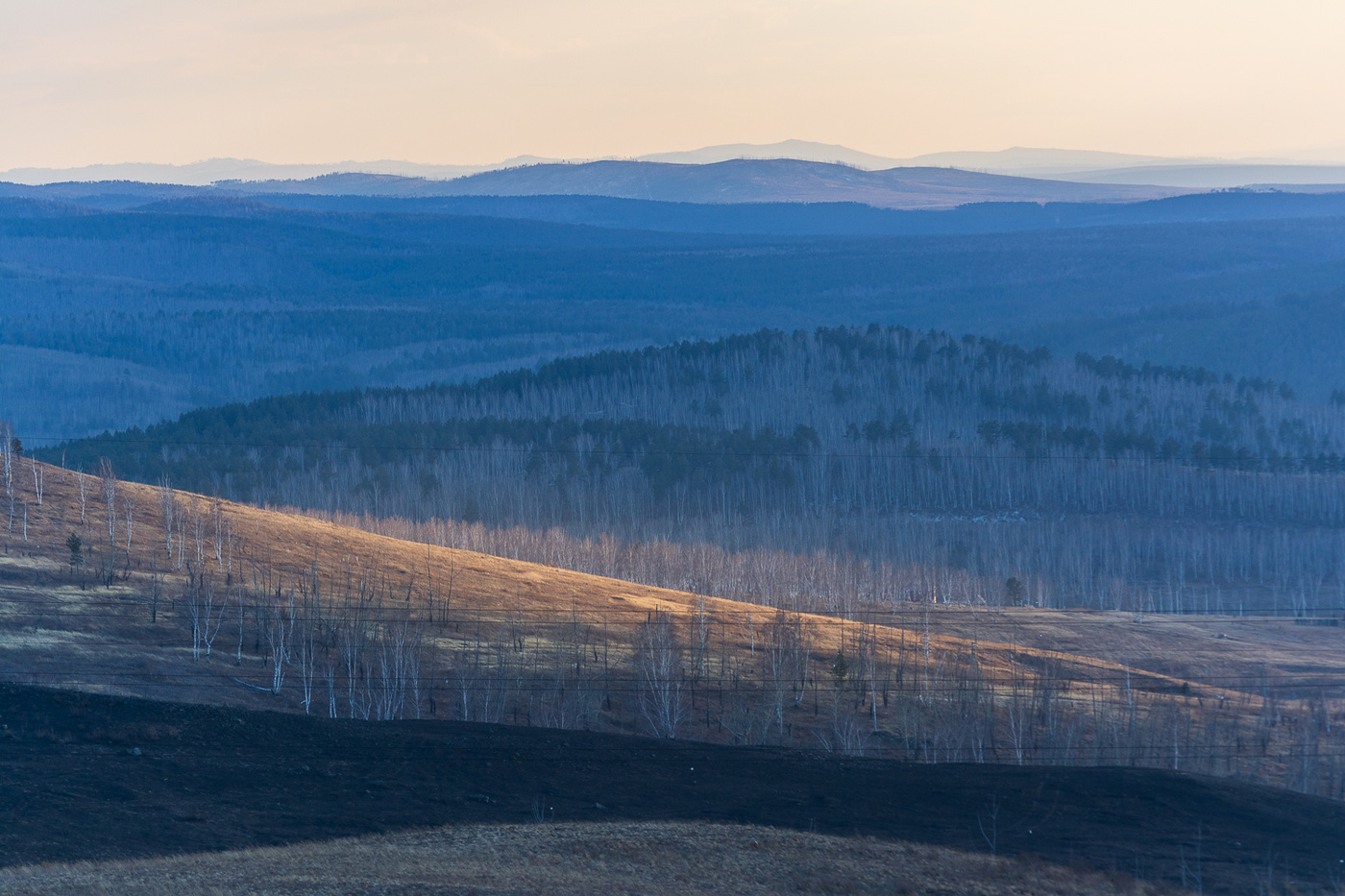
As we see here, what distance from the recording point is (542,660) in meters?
53.7

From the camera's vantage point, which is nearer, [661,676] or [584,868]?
[584,868]

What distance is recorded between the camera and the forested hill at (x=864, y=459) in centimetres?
12000

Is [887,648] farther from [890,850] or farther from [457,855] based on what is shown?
[457,855]

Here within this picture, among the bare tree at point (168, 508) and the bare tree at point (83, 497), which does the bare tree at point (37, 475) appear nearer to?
the bare tree at point (83, 497)

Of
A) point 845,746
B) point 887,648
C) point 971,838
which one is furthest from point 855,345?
point 971,838

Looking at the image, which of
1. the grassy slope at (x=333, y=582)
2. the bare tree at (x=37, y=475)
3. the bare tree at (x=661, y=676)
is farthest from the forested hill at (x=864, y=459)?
the bare tree at (x=661, y=676)

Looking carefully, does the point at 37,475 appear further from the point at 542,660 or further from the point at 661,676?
the point at 661,676

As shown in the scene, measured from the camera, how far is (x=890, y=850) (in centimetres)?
3228

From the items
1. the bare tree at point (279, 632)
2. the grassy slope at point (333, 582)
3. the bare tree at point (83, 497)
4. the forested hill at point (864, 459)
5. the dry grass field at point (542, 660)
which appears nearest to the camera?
the grassy slope at point (333, 582)

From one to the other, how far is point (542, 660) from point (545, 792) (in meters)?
17.2

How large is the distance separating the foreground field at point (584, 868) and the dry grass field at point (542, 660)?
15778mm

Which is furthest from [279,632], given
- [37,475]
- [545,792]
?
[37,475]

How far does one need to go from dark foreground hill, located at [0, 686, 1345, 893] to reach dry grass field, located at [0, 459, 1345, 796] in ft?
19.2

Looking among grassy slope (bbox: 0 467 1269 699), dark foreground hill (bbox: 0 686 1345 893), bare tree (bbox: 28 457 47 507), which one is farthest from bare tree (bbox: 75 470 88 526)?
dark foreground hill (bbox: 0 686 1345 893)
